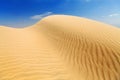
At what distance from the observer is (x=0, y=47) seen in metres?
6.66

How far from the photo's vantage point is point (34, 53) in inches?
269

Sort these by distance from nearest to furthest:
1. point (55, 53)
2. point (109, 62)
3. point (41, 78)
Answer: point (41, 78) → point (109, 62) → point (55, 53)

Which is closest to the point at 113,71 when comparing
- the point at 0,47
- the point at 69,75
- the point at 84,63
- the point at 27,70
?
the point at 84,63

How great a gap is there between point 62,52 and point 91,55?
151cm

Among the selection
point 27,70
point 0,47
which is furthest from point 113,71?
point 0,47

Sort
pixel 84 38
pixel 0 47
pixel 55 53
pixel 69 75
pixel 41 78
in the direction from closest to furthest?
pixel 41 78 → pixel 69 75 → pixel 0 47 → pixel 55 53 → pixel 84 38

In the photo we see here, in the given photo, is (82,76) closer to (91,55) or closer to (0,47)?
(91,55)

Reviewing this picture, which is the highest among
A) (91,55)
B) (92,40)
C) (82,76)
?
(92,40)

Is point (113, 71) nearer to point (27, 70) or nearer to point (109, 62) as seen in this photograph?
point (109, 62)

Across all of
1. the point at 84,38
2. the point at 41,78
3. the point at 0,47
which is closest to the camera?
the point at 41,78

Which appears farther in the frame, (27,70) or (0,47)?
(0,47)

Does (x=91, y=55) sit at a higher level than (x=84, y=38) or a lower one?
lower

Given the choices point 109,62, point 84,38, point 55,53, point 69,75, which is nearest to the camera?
point 69,75

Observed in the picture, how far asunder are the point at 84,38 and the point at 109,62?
9.92ft
